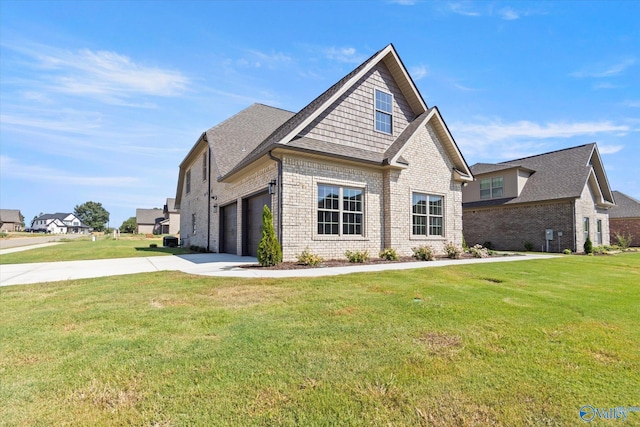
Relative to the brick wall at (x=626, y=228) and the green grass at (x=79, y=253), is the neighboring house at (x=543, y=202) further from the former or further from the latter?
the green grass at (x=79, y=253)

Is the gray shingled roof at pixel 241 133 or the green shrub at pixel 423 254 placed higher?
A: the gray shingled roof at pixel 241 133

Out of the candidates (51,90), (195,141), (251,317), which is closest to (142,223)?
(195,141)

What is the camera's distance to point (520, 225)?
21281 millimetres

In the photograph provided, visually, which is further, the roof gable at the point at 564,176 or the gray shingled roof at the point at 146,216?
the gray shingled roof at the point at 146,216

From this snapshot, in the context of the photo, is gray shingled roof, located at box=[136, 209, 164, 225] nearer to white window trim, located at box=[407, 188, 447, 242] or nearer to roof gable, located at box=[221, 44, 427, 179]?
roof gable, located at box=[221, 44, 427, 179]

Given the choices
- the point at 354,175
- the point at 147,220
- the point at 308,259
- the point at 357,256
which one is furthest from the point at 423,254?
the point at 147,220

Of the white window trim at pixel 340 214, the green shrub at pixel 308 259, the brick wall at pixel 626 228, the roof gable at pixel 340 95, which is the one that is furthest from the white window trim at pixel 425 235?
the brick wall at pixel 626 228

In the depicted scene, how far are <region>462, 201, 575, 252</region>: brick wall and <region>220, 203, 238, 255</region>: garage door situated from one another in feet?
59.0

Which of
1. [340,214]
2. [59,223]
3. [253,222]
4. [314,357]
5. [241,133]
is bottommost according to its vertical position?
[314,357]

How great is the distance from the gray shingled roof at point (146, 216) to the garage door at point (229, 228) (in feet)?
193

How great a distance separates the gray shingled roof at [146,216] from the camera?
67.0 metres

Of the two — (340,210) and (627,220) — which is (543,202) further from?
(627,220)

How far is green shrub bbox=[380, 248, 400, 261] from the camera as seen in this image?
11680mm

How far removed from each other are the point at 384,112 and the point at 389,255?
6.27m
